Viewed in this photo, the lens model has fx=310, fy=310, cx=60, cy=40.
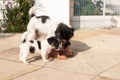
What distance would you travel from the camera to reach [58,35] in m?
6.75

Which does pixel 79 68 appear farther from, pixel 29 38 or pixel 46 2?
pixel 46 2

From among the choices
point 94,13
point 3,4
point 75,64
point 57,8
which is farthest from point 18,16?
point 75,64

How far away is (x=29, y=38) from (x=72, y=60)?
3.80ft

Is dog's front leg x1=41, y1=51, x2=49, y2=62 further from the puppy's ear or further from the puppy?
the puppy's ear

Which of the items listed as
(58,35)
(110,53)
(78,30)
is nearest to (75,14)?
(78,30)

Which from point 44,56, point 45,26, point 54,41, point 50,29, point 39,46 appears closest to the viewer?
point 54,41

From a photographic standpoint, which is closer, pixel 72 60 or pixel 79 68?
pixel 79 68

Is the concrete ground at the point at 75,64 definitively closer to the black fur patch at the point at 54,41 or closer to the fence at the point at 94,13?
the black fur patch at the point at 54,41

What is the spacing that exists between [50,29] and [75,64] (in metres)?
1.05

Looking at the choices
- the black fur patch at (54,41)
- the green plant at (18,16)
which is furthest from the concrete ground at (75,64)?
the green plant at (18,16)

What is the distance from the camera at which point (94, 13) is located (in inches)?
453

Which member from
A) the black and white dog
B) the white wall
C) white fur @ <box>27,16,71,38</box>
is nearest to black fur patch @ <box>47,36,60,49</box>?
the black and white dog

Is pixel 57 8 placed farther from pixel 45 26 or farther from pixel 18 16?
pixel 45 26

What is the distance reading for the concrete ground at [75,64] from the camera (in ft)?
19.3
